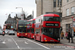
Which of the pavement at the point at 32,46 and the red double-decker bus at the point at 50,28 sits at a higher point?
the red double-decker bus at the point at 50,28

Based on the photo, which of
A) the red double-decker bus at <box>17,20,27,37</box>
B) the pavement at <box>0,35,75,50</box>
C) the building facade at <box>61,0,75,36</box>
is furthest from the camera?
the red double-decker bus at <box>17,20,27,37</box>

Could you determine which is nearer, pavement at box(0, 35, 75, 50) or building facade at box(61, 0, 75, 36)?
pavement at box(0, 35, 75, 50)

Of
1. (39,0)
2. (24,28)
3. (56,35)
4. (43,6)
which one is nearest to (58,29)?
(56,35)

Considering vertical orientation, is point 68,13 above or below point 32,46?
above

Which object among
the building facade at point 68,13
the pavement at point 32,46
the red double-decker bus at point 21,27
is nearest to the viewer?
the pavement at point 32,46

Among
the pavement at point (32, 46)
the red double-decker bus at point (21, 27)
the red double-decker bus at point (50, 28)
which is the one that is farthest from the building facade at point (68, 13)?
the pavement at point (32, 46)

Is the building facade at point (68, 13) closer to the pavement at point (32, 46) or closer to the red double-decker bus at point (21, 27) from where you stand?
the red double-decker bus at point (21, 27)

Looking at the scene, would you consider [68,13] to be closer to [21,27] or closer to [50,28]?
[21,27]

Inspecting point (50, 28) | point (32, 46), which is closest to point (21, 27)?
point (50, 28)

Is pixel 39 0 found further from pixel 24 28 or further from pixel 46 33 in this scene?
pixel 46 33

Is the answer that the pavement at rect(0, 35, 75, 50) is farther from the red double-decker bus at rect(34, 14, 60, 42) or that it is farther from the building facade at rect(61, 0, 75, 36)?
the building facade at rect(61, 0, 75, 36)

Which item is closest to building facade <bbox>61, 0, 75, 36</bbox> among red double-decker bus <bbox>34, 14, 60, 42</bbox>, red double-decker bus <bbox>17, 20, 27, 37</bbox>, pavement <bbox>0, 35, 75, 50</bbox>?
red double-decker bus <bbox>17, 20, 27, 37</bbox>

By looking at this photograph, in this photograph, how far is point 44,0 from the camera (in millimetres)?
65438

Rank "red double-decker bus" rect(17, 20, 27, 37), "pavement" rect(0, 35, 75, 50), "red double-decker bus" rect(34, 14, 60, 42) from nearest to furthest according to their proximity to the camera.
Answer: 1. "pavement" rect(0, 35, 75, 50)
2. "red double-decker bus" rect(34, 14, 60, 42)
3. "red double-decker bus" rect(17, 20, 27, 37)
